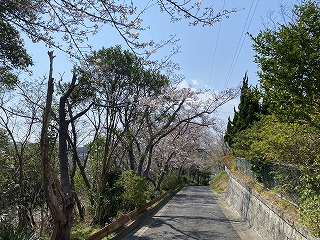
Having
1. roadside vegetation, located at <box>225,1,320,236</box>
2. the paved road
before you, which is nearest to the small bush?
the paved road

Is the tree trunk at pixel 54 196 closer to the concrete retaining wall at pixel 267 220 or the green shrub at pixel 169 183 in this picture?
the concrete retaining wall at pixel 267 220

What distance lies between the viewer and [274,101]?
7805 millimetres

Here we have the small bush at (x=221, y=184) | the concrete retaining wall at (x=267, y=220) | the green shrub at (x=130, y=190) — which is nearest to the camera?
the concrete retaining wall at (x=267, y=220)

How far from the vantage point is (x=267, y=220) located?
10.2 metres

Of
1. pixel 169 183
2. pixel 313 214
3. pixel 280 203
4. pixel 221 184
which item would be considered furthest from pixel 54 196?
pixel 221 184

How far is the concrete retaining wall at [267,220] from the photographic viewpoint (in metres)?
7.36

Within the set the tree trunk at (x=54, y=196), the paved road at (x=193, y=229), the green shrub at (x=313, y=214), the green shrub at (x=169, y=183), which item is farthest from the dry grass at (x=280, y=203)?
the green shrub at (x=169, y=183)

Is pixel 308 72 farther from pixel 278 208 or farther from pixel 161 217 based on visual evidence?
pixel 161 217

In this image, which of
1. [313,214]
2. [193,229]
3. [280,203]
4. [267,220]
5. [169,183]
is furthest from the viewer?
[169,183]

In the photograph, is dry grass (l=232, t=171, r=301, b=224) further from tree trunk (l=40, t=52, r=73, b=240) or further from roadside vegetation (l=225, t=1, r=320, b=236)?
tree trunk (l=40, t=52, r=73, b=240)

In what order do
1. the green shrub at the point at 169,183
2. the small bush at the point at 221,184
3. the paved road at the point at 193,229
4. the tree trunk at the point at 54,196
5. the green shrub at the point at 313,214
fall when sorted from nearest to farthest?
the green shrub at the point at 313,214 → the tree trunk at the point at 54,196 → the paved road at the point at 193,229 → the green shrub at the point at 169,183 → the small bush at the point at 221,184

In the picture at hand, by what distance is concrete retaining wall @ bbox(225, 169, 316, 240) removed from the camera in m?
7.36

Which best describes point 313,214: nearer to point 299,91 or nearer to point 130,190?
point 299,91

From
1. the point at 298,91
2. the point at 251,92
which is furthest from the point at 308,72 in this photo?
the point at 251,92
